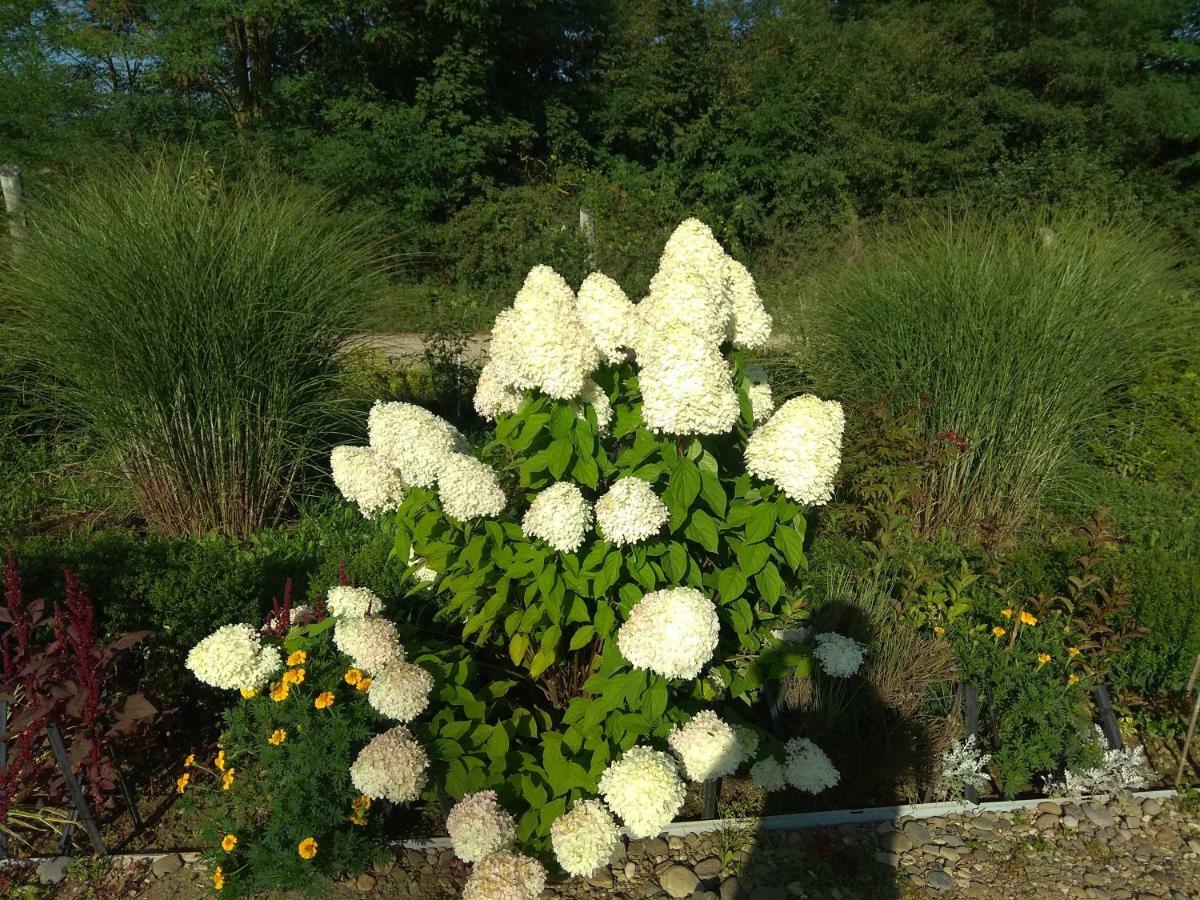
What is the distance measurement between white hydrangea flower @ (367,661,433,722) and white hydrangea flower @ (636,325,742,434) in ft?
2.88

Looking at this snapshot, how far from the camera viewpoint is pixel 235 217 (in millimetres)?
4090

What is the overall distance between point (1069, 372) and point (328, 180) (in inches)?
435

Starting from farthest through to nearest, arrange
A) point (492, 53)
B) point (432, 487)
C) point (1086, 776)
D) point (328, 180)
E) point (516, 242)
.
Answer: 1. point (492, 53)
2. point (328, 180)
3. point (516, 242)
4. point (1086, 776)
5. point (432, 487)

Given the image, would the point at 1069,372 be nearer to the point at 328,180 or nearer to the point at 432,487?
the point at 432,487

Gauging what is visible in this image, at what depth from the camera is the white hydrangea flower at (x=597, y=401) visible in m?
2.22

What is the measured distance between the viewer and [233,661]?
2201 mm

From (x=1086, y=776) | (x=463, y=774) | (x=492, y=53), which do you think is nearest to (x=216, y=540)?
(x=463, y=774)

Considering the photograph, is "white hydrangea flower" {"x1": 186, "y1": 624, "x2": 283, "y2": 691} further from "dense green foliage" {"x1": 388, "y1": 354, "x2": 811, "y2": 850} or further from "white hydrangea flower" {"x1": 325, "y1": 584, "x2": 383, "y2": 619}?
"dense green foliage" {"x1": 388, "y1": 354, "x2": 811, "y2": 850}

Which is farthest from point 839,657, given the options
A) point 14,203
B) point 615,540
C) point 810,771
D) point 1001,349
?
point 14,203

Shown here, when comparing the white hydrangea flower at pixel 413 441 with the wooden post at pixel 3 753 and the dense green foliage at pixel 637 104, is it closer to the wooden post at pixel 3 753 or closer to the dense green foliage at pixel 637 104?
the wooden post at pixel 3 753

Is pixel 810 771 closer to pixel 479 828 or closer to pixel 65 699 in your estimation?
pixel 479 828

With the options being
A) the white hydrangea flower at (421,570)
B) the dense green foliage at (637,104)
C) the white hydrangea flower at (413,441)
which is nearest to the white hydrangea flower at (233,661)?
the white hydrangea flower at (421,570)

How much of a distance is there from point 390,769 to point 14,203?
5204mm

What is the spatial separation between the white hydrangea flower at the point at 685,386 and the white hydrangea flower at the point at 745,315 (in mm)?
351
